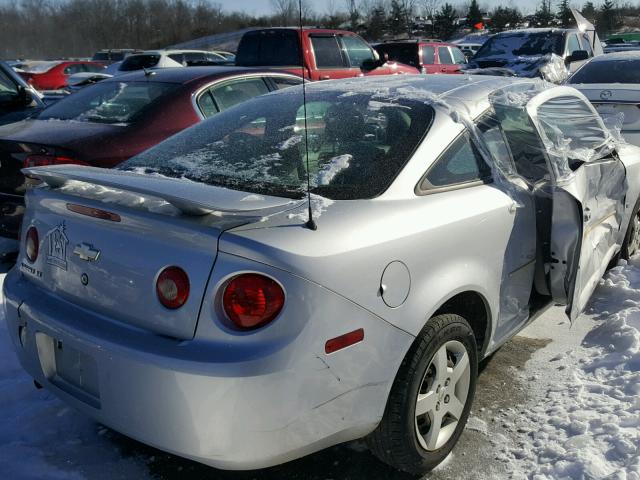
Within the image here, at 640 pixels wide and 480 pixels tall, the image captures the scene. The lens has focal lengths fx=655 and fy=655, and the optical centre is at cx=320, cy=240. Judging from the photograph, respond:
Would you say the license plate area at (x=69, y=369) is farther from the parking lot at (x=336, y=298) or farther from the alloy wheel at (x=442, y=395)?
the alloy wheel at (x=442, y=395)

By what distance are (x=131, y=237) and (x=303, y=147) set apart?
919 mm

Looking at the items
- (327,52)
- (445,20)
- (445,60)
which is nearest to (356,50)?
(327,52)

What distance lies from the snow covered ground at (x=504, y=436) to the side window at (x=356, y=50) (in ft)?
26.7

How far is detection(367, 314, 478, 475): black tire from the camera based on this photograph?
2385 millimetres

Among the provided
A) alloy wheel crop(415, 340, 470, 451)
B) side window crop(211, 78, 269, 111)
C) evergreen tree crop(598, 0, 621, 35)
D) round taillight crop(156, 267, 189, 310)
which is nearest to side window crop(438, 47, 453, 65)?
side window crop(211, 78, 269, 111)

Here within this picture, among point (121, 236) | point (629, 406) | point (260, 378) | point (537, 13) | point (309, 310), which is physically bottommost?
point (629, 406)

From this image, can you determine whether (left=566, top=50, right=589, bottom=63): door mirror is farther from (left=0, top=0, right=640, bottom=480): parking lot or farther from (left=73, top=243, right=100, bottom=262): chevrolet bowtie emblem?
(left=73, top=243, right=100, bottom=262): chevrolet bowtie emblem

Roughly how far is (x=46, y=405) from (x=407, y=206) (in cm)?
191

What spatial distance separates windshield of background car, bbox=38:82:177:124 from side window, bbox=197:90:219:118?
25cm

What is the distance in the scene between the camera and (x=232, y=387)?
196 cm

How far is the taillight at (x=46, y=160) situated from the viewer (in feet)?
14.6

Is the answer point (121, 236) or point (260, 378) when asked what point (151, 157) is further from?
point (260, 378)

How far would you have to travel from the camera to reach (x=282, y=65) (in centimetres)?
1039

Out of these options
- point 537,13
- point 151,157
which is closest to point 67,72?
point 537,13
